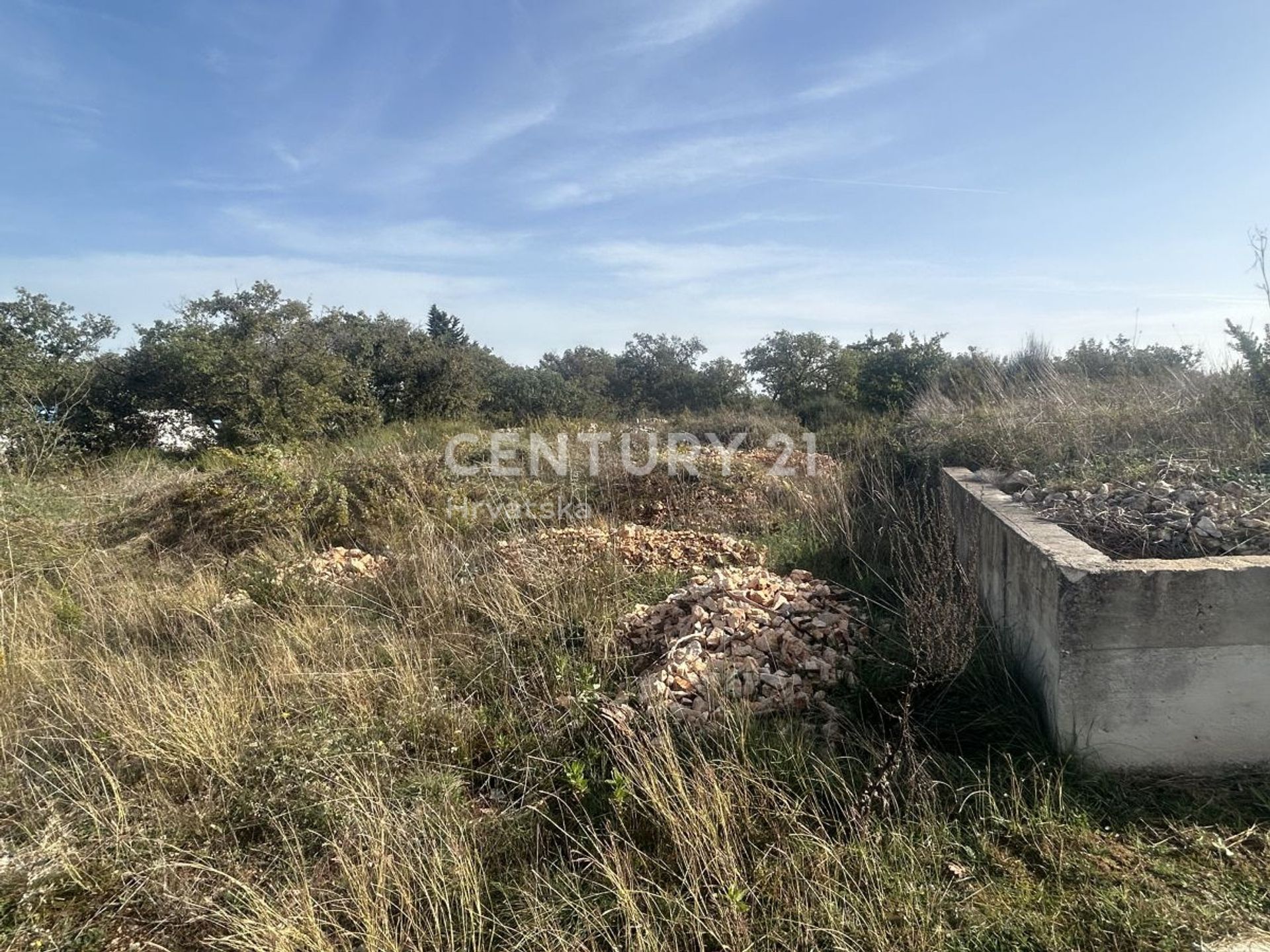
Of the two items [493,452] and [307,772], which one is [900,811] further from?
[493,452]

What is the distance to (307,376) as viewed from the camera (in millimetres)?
13406

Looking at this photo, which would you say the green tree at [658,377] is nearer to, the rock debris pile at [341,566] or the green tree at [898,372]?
the green tree at [898,372]

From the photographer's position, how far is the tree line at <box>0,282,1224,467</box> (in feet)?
38.2

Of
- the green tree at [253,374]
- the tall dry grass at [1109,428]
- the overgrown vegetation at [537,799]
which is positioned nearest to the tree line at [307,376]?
the green tree at [253,374]

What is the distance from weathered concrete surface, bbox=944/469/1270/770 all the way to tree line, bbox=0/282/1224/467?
7331 millimetres

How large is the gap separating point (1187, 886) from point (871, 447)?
21.1ft

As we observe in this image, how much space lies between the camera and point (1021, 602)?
321 cm

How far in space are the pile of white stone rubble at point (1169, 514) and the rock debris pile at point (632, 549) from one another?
229 centimetres

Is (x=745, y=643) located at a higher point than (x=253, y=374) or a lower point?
lower

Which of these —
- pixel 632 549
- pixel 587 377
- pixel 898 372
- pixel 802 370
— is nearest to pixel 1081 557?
pixel 632 549

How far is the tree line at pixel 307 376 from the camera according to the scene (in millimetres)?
11648

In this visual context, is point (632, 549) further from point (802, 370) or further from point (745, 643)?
point (802, 370)

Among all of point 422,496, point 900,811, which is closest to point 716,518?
point 422,496

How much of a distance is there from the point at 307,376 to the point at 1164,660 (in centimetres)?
1391
